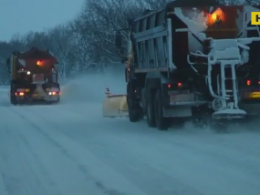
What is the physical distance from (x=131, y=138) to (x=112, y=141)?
672mm

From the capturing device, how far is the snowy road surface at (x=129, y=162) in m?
8.88

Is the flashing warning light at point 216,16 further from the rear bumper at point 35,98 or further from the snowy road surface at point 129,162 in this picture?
the rear bumper at point 35,98

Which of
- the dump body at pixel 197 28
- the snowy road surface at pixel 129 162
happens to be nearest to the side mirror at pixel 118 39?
the snowy road surface at pixel 129 162

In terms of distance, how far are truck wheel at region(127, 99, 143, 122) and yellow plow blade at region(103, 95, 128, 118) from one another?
1.65 metres

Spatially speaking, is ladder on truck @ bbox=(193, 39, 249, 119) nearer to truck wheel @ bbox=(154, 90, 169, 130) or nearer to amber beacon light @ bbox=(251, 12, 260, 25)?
amber beacon light @ bbox=(251, 12, 260, 25)

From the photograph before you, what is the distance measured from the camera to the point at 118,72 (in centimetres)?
5641

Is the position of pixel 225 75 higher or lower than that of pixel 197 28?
lower

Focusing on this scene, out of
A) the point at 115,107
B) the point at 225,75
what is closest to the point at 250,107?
the point at 225,75

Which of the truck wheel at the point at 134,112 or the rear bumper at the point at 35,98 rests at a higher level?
the rear bumper at the point at 35,98

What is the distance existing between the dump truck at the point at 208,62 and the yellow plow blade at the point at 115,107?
5.63 metres

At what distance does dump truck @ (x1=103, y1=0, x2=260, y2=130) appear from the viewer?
1494cm

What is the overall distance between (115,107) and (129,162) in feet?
35.5

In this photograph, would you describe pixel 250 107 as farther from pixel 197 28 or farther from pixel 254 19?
pixel 197 28

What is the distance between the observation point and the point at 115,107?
21.9 meters
